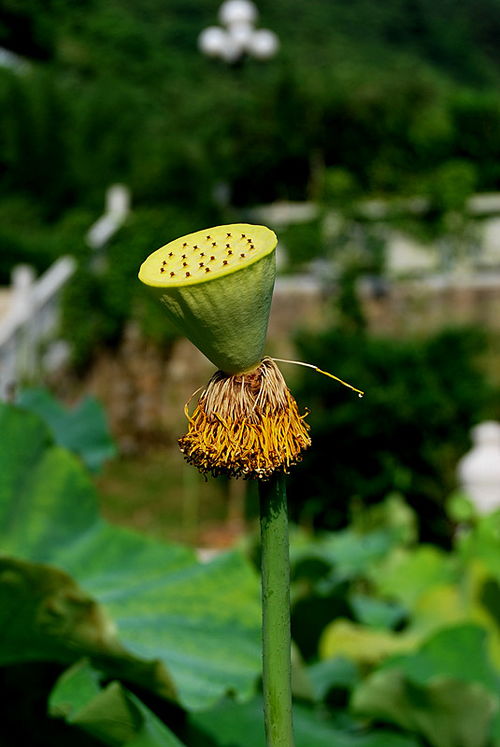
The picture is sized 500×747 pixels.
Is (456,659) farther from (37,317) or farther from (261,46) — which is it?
(261,46)

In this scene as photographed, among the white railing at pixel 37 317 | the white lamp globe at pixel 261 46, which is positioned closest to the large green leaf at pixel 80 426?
the white railing at pixel 37 317

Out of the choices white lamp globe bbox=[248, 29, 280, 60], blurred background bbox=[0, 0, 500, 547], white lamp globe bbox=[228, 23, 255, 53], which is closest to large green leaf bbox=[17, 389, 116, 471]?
blurred background bbox=[0, 0, 500, 547]

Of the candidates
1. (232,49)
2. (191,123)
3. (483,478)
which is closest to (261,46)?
(232,49)

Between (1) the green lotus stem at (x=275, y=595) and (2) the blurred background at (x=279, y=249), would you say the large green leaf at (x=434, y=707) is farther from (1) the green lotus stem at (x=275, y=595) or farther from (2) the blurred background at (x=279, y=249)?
(2) the blurred background at (x=279, y=249)

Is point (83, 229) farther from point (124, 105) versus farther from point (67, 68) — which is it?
point (67, 68)

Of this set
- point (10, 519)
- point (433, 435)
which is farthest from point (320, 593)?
point (433, 435)

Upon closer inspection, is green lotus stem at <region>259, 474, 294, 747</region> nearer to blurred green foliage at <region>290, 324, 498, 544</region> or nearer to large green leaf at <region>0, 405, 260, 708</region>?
large green leaf at <region>0, 405, 260, 708</region>
